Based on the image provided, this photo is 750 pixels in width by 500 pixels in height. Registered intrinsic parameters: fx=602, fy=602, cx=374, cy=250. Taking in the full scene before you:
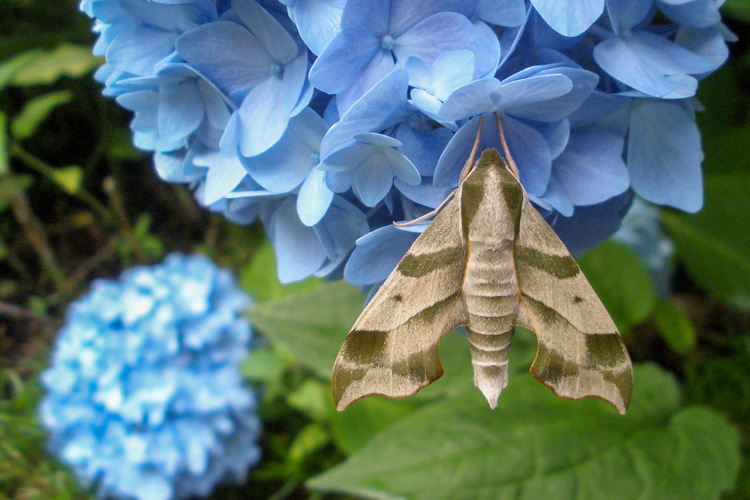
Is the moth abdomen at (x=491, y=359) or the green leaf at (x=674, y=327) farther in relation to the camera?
the green leaf at (x=674, y=327)

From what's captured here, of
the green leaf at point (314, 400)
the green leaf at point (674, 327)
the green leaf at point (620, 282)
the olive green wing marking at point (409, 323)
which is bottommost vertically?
the green leaf at point (314, 400)

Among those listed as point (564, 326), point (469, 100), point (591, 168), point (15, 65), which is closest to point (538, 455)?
point (564, 326)

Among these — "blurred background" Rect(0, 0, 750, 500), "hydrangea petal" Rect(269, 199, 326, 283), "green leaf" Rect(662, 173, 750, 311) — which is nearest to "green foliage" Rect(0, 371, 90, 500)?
"blurred background" Rect(0, 0, 750, 500)

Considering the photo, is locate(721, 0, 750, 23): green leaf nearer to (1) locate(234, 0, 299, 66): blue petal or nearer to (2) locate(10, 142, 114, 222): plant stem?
(1) locate(234, 0, 299, 66): blue petal

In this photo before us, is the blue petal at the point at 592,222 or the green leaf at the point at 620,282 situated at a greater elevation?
the blue petal at the point at 592,222

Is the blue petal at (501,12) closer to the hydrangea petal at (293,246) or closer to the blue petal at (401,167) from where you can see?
the blue petal at (401,167)

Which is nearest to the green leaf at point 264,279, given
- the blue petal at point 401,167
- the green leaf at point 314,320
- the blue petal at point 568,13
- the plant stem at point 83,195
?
the green leaf at point 314,320

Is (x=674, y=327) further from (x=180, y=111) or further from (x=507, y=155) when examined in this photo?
(x=180, y=111)
